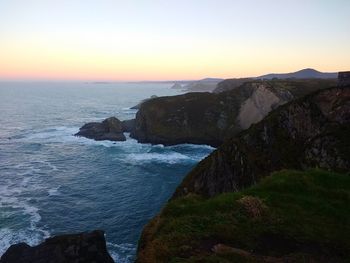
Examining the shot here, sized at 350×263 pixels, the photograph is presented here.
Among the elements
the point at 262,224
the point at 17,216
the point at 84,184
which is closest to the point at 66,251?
the point at 17,216

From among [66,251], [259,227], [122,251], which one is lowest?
[122,251]

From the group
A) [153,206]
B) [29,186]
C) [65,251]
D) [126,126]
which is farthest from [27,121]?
[65,251]

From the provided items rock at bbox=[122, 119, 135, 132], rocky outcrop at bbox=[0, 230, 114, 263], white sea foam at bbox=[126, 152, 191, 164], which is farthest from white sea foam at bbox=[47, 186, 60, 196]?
rock at bbox=[122, 119, 135, 132]

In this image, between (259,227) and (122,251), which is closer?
(259,227)

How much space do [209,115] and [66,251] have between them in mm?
77588

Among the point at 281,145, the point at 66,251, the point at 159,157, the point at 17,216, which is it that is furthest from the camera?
the point at 159,157

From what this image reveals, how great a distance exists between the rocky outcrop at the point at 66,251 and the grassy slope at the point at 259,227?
19.0 metres

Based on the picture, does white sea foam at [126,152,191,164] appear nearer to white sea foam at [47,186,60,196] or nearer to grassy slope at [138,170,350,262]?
white sea foam at [47,186,60,196]

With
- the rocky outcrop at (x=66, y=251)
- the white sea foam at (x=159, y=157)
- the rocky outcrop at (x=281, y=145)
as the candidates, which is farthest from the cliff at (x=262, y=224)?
the white sea foam at (x=159, y=157)

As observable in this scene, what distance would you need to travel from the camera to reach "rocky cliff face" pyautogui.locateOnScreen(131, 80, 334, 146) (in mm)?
101500

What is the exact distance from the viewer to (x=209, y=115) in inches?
4227

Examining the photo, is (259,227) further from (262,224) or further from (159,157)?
(159,157)

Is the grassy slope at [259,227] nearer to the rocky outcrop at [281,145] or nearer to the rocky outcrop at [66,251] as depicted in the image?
the rocky outcrop at [66,251]

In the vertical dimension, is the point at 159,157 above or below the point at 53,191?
above
